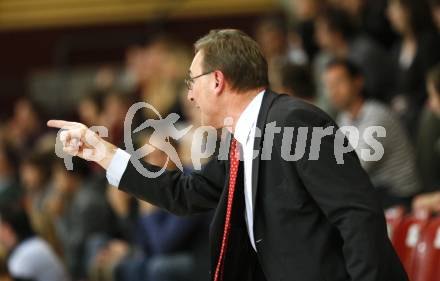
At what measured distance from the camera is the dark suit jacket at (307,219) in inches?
102

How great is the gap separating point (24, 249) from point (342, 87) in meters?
2.08

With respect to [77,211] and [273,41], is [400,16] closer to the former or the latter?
[273,41]

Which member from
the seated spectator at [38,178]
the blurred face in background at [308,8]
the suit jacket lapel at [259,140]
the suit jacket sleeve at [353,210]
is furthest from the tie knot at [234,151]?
the blurred face in background at [308,8]

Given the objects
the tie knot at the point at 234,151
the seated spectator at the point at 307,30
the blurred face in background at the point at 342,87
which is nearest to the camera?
the tie knot at the point at 234,151

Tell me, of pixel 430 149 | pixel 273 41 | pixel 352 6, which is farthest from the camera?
pixel 273 41

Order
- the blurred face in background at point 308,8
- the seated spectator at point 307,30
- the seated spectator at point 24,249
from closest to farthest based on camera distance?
the seated spectator at point 24,249 → the seated spectator at point 307,30 → the blurred face in background at point 308,8

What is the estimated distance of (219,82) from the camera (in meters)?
2.89

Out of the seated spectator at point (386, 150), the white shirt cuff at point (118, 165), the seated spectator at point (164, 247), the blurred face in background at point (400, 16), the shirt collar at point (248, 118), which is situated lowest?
the seated spectator at point (164, 247)

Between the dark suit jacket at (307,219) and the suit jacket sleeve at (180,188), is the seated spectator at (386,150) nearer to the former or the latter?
the suit jacket sleeve at (180,188)

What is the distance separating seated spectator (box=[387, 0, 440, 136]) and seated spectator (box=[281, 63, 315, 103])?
0.76m

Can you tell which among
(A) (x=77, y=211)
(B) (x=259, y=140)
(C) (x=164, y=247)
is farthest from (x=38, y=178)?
(B) (x=259, y=140)

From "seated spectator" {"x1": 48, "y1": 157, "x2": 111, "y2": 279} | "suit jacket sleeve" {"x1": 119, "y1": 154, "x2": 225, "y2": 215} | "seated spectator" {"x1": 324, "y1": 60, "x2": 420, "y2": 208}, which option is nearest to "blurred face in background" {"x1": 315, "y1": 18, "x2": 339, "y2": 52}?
"seated spectator" {"x1": 324, "y1": 60, "x2": 420, "y2": 208}

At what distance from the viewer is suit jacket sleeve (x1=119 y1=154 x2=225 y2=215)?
3104mm

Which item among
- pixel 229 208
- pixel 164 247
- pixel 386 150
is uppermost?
pixel 229 208
